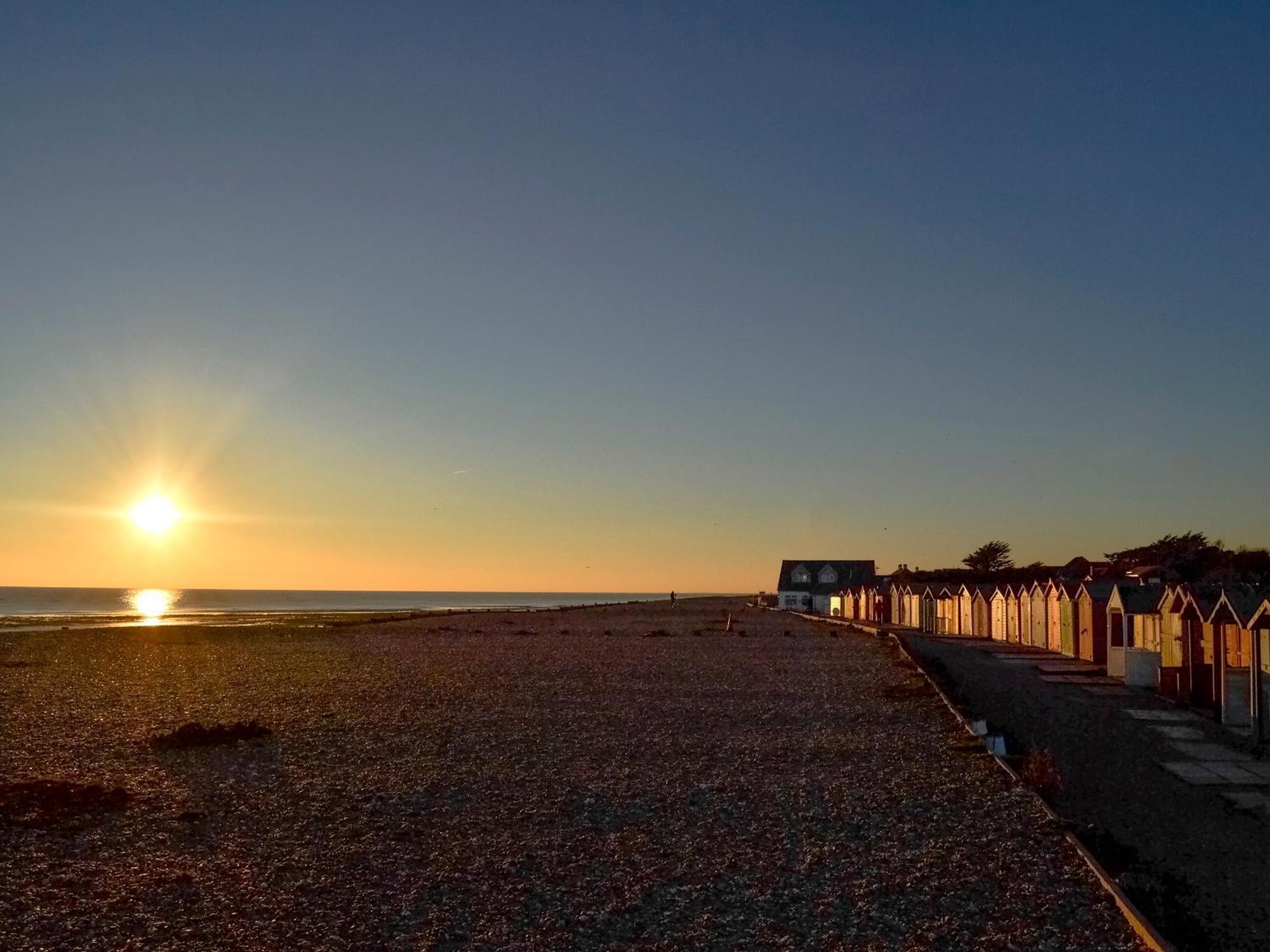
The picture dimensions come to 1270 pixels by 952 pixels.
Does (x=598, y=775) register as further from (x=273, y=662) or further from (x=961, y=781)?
(x=273, y=662)

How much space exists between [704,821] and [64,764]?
10.9 meters

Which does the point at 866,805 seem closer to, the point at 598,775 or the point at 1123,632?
the point at 598,775

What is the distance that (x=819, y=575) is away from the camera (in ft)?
387

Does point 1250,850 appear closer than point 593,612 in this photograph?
Yes

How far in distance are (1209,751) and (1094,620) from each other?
20.1 m

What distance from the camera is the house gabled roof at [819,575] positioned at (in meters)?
116

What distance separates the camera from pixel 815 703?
26328mm

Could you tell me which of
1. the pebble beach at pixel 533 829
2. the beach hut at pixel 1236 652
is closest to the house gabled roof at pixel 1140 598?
the beach hut at pixel 1236 652

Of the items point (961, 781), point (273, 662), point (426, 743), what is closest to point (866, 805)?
point (961, 781)

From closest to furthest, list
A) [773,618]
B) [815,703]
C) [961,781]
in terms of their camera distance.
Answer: [961,781], [815,703], [773,618]

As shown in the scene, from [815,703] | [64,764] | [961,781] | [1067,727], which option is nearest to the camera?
[961,781]

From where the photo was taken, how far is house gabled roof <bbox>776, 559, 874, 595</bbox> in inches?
4569

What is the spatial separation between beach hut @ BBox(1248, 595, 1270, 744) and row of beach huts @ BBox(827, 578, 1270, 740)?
0.06 feet

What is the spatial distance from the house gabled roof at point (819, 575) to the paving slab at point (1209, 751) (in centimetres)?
9465
